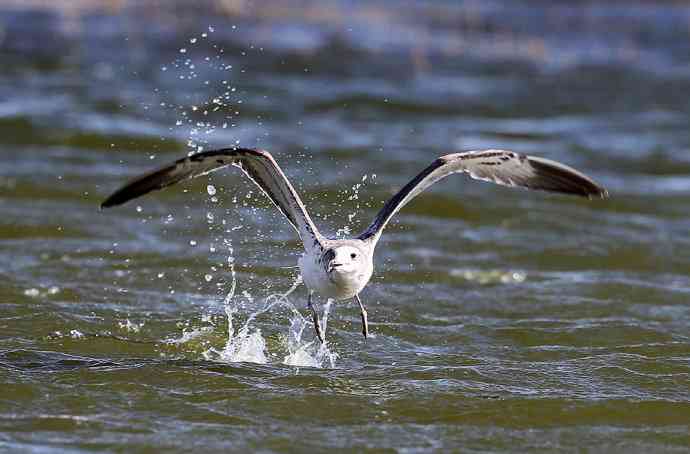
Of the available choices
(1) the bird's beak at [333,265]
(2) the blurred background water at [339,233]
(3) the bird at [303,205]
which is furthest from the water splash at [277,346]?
(1) the bird's beak at [333,265]

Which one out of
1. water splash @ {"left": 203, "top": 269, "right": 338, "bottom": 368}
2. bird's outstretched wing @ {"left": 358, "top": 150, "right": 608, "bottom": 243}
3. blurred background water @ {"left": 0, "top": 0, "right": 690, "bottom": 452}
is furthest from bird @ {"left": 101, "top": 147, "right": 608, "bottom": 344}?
blurred background water @ {"left": 0, "top": 0, "right": 690, "bottom": 452}

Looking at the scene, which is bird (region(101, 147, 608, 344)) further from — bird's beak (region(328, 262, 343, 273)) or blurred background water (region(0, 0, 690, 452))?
blurred background water (region(0, 0, 690, 452))

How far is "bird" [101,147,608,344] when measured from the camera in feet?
28.5

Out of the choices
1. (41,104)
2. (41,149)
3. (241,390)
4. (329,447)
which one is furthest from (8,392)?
(41,104)

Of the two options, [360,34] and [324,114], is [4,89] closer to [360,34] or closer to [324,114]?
[324,114]

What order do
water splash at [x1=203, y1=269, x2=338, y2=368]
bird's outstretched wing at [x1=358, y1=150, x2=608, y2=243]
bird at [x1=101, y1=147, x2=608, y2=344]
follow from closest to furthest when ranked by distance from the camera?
bird at [x1=101, y1=147, x2=608, y2=344]
bird's outstretched wing at [x1=358, y1=150, x2=608, y2=243]
water splash at [x1=203, y1=269, x2=338, y2=368]

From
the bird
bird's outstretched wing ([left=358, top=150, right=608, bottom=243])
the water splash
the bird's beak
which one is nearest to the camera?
the bird's beak

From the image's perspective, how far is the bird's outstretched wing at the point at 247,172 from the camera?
28.7 ft

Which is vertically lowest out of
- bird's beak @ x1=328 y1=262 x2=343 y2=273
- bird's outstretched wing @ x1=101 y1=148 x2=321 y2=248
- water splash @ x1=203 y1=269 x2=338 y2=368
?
water splash @ x1=203 y1=269 x2=338 y2=368

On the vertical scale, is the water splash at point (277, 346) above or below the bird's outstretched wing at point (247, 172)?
below

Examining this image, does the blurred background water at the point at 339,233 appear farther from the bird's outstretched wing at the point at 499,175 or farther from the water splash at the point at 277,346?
the bird's outstretched wing at the point at 499,175

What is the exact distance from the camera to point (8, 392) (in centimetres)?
852

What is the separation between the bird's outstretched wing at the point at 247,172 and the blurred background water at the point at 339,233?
44.1 inches

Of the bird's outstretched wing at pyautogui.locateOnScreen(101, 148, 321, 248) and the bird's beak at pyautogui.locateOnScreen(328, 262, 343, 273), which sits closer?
the bird's beak at pyautogui.locateOnScreen(328, 262, 343, 273)
